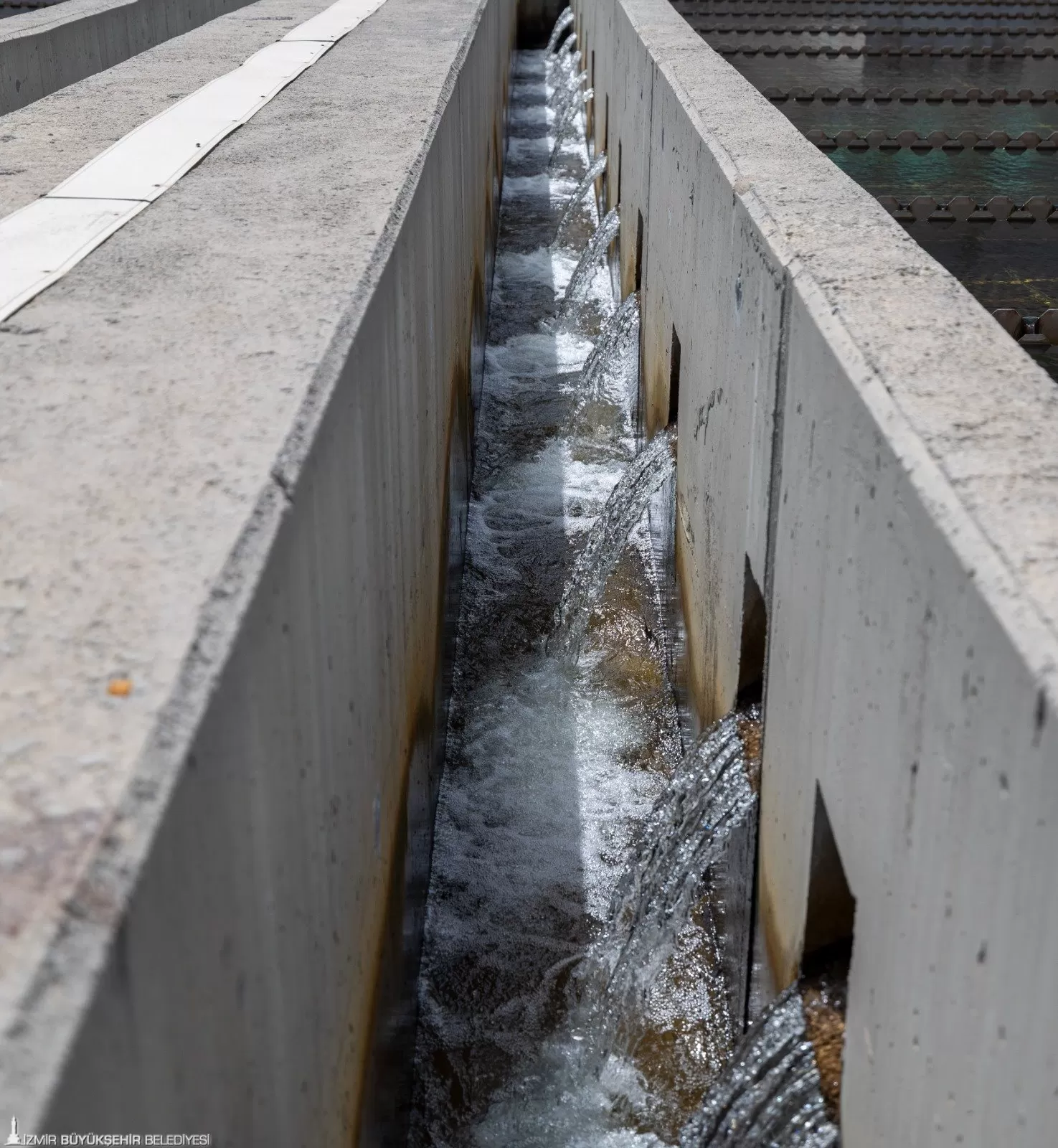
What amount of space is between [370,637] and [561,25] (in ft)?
57.4

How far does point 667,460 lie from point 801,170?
195 centimetres

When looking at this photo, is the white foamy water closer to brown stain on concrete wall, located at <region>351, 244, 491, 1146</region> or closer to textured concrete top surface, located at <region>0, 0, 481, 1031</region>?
brown stain on concrete wall, located at <region>351, 244, 491, 1146</region>

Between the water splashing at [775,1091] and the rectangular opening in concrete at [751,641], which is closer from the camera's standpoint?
the water splashing at [775,1091]

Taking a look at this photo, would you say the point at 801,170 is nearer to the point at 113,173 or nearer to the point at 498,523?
the point at 113,173

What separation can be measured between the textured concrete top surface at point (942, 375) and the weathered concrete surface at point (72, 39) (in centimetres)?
564

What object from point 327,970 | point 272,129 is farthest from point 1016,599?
point 272,129

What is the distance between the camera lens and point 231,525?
1.93m

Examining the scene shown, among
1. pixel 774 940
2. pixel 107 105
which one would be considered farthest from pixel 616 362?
pixel 774 940

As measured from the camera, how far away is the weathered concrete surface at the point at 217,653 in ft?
4.46

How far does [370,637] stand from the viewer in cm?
300

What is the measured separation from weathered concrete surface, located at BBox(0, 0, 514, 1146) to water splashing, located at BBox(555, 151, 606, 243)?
7.35 m

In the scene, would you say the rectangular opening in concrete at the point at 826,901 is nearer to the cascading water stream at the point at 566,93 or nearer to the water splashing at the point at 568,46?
the cascading water stream at the point at 566,93

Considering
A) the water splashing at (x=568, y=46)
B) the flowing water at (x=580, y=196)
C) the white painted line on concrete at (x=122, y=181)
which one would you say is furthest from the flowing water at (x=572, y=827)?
the water splashing at (x=568, y=46)

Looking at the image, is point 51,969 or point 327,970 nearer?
point 51,969
